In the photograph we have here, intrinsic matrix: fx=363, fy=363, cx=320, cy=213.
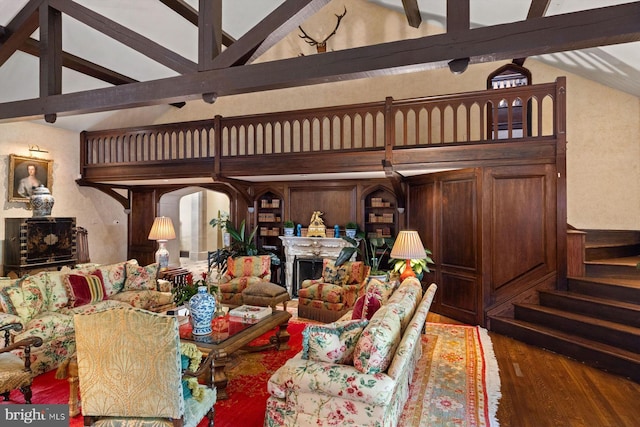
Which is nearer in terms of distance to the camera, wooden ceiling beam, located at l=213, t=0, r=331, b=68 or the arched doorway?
wooden ceiling beam, located at l=213, t=0, r=331, b=68

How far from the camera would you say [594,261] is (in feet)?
16.4

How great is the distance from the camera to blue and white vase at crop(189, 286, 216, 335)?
3131mm

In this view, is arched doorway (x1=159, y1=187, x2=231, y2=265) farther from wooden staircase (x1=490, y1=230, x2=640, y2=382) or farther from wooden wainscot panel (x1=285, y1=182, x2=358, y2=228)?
wooden staircase (x1=490, y1=230, x2=640, y2=382)

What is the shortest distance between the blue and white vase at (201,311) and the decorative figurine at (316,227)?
12.3 ft

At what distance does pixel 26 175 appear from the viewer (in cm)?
601

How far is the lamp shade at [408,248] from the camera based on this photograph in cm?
446

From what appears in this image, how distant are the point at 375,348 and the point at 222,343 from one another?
57.2 inches

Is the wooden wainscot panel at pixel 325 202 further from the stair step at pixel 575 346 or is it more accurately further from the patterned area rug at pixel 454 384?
the stair step at pixel 575 346

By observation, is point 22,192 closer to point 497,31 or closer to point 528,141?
point 497,31

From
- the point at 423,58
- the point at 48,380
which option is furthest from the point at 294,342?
the point at 423,58

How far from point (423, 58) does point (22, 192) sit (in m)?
6.61

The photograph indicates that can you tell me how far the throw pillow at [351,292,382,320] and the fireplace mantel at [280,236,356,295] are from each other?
3.20 m

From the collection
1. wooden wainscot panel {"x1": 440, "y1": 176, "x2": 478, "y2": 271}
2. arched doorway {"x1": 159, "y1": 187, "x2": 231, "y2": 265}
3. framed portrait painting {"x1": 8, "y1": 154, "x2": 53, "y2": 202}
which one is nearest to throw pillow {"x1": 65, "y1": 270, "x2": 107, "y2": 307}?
framed portrait painting {"x1": 8, "y1": 154, "x2": 53, "y2": 202}

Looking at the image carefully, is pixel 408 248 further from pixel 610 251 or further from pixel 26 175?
pixel 26 175
